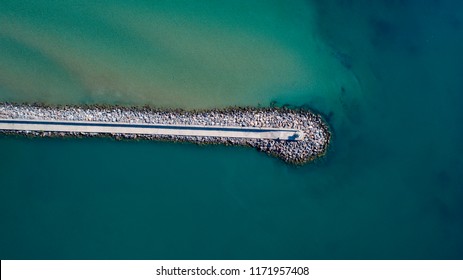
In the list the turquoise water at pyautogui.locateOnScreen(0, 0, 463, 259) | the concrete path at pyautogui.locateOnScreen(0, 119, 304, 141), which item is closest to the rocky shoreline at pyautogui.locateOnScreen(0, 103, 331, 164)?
the concrete path at pyautogui.locateOnScreen(0, 119, 304, 141)

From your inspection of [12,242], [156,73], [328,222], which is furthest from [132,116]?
[328,222]

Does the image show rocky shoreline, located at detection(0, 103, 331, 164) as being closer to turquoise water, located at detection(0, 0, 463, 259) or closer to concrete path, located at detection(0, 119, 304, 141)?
concrete path, located at detection(0, 119, 304, 141)

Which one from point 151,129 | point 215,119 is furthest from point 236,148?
point 151,129

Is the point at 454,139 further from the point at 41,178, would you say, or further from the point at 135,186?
the point at 41,178

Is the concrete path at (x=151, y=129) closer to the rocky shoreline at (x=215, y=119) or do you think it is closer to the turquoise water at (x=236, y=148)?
the rocky shoreline at (x=215, y=119)

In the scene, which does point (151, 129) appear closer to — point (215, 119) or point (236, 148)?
point (215, 119)

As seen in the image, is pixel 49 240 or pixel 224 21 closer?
A: pixel 49 240

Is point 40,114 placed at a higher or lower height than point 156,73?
lower

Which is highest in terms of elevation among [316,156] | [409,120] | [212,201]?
[409,120]
